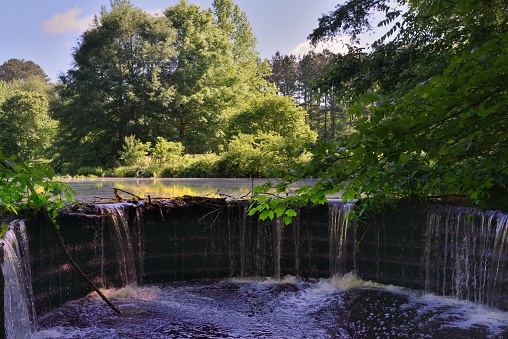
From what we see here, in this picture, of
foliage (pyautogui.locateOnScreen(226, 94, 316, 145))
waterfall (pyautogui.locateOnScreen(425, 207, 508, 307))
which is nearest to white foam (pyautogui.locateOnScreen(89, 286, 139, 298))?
waterfall (pyautogui.locateOnScreen(425, 207, 508, 307))

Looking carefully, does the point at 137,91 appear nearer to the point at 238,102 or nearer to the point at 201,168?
the point at 238,102

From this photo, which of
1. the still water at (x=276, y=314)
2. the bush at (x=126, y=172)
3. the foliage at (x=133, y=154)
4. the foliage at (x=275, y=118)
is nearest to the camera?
the still water at (x=276, y=314)

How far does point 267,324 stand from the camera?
5.83 metres

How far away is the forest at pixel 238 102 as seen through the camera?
224 cm

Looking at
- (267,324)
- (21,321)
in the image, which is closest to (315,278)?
(267,324)

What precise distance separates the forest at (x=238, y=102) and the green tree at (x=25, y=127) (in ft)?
0.33

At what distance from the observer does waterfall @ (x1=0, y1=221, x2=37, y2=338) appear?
4.95 m

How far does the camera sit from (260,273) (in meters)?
8.49

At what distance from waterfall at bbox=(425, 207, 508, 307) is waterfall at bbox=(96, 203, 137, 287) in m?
4.82

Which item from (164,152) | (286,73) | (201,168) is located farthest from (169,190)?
(286,73)

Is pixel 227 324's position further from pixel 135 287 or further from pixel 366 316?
pixel 135 287

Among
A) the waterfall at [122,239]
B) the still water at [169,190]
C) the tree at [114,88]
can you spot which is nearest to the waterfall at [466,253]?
the still water at [169,190]

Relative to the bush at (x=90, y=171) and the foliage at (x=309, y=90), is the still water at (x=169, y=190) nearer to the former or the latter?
the bush at (x=90, y=171)

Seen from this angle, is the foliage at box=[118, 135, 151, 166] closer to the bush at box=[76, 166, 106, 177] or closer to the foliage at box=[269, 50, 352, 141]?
the bush at box=[76, 166, 106, 177]
